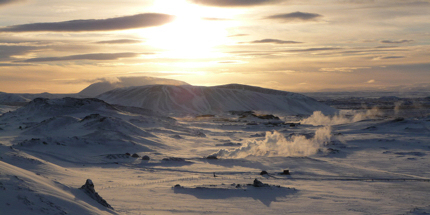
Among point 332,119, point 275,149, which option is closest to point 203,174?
point 275,149

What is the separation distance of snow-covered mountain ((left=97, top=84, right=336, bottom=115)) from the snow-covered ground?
82.6 m

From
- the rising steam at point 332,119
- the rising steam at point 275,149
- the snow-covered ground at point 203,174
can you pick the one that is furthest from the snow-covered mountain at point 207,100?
the rising steam at point 275,149

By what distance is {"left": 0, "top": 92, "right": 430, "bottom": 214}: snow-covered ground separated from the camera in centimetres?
1369

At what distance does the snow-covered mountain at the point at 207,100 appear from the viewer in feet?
466

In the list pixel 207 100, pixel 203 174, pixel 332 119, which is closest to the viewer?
pixel 203 174

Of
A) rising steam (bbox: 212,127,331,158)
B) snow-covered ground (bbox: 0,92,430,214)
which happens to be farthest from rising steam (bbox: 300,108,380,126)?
rising steam (bbox: 212,127,331,158)

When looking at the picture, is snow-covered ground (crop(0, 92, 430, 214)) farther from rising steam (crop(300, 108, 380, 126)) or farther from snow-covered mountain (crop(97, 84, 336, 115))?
snow-covered mountain (crop(97, 84, 336, 115))

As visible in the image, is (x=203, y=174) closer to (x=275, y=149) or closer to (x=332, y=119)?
(x=275, y=149)

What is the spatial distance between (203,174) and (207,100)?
407ft

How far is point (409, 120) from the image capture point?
6619 centimetres

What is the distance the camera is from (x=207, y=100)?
152m

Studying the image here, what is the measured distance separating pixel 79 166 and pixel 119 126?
22.1m

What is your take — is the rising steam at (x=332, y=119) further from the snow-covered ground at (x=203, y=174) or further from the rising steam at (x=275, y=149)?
the rising steam at (x=275, y=149)

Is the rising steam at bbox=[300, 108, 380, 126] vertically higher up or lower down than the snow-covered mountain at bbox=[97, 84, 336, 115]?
lower down
